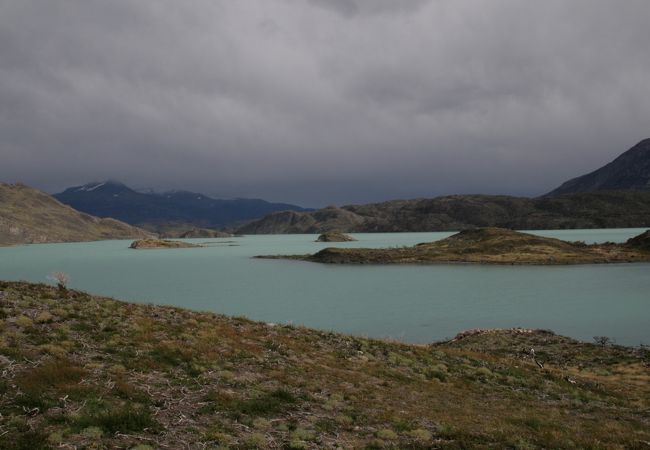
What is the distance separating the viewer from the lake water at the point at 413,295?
2689 inches

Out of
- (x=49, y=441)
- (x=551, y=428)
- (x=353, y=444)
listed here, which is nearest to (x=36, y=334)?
(x=49, y=441)

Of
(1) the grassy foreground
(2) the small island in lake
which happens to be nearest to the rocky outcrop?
(2) the small island in lake

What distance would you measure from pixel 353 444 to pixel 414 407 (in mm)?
6344

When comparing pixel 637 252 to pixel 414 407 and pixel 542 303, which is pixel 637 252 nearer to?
pixel 542 303

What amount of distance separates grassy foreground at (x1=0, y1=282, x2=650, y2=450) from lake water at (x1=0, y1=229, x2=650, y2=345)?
28202 mm

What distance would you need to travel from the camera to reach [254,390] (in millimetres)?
19391

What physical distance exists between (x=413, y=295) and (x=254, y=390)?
273ft

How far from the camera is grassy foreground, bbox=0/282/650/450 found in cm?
1448

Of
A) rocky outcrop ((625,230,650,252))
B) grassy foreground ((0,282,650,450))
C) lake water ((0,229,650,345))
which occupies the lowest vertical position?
lake water ((0,229,650,345))

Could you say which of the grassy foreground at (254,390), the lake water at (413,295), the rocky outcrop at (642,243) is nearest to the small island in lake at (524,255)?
the rocky outcrop at (642,243)

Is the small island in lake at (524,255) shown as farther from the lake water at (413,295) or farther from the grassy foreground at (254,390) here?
the grassy foreground at (254,390)

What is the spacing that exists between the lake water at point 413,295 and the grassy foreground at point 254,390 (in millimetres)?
28202

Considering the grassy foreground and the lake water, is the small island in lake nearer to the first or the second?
the lake water

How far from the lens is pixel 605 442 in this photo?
56.2 feet
